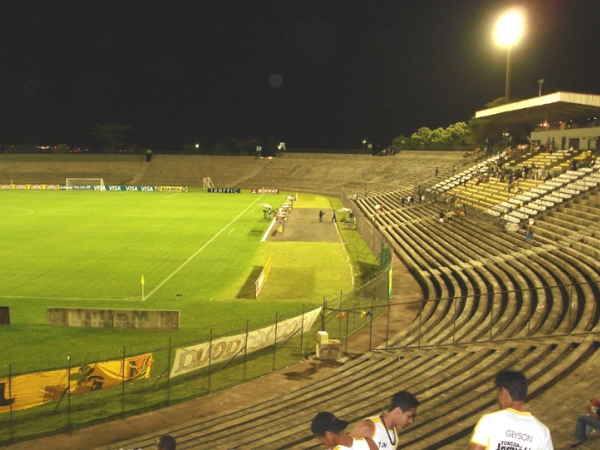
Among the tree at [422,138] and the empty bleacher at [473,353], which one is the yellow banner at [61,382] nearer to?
the empty bleacher at [473,353]

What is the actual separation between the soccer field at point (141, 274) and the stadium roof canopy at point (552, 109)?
19430 millimetres

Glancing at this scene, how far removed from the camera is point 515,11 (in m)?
55.1

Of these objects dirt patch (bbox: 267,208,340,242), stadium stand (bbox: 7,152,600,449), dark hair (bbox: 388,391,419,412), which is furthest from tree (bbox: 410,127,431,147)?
dark hair (bbox: 388,391,419,412)

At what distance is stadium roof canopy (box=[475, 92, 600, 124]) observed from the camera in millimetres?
38781

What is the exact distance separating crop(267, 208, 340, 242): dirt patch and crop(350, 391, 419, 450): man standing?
1486 inches

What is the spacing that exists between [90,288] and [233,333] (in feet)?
37.7

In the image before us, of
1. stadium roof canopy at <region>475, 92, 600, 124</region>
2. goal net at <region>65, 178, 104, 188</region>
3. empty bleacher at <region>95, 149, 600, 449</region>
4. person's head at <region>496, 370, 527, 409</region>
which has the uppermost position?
stadium roof canopy at <region>475, 92, 600, 124</region>

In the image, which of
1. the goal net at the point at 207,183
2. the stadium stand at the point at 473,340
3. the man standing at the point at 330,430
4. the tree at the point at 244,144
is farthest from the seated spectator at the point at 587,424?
the tree at the point at 244,144

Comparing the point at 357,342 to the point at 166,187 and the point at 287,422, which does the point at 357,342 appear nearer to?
the point at 287,422

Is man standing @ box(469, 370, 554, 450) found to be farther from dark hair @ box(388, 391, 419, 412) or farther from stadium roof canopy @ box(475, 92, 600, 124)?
stadium roof canopy @ box(475, 92, 600, 124)

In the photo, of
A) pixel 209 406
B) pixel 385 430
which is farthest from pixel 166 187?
pixel 385 430

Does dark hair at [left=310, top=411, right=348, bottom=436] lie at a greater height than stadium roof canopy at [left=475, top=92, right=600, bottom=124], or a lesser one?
lesser

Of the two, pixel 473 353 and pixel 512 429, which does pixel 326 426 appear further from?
pixel 473 353

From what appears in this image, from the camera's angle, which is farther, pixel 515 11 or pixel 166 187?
pixel 166 187
